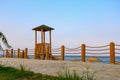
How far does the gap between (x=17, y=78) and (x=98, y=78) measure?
2299 millimetres

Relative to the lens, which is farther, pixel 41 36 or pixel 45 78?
pixel 41 36

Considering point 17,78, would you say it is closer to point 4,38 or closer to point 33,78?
point 33,78

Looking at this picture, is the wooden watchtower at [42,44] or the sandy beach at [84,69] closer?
the sandy beach at [84,69]

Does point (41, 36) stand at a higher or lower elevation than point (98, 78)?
higher

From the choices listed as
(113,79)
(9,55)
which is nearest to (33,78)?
(113,79)

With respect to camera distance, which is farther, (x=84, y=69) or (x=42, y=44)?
(x=42, y=44)

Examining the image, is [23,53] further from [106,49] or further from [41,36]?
[106,49]

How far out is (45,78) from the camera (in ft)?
22.5

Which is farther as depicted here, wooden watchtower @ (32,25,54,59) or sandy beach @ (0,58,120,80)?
wooden watchtower @ (32,25,54,59)

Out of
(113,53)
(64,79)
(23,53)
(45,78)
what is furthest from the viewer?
(23,53)

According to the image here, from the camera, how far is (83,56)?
1750 cm

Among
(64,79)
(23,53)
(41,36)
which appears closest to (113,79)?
(64,79)

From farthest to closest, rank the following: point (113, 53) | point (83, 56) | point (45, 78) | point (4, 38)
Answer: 1. point (83, 56)
2. point (113, 53)
3. point (4, 38)
4. point (45, 78)

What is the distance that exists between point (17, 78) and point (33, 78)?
1.78 feet
